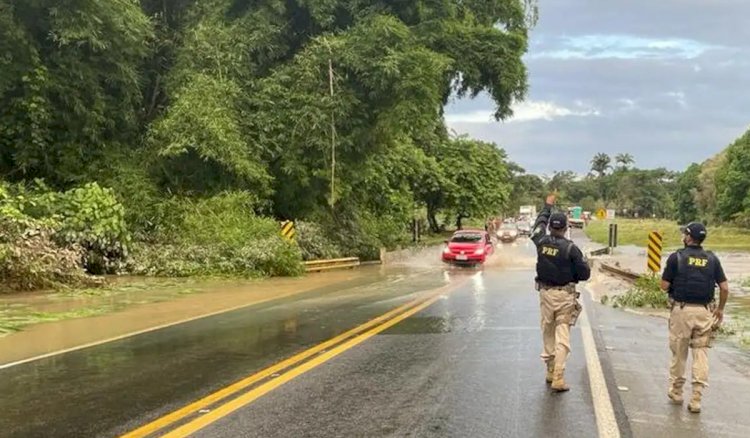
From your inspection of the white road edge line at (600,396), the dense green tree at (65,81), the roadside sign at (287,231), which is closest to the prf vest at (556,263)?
the white road edge line at (600,396)

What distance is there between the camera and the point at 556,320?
25.4 feet

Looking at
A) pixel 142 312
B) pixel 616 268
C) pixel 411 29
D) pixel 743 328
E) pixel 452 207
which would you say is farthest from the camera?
pixel 452 207

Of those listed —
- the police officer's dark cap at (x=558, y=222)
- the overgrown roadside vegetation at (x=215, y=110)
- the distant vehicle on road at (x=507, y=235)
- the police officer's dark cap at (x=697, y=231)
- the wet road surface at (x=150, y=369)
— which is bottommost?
the distant vehicle on road at (x=507, y=235)

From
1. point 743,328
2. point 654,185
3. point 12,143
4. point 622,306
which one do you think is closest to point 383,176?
point 12,143

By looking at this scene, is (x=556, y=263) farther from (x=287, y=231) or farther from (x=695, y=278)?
(x=287, y=231)

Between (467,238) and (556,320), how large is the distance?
24722mm

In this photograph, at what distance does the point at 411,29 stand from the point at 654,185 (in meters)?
144

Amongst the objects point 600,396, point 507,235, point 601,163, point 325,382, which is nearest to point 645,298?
point 600,396

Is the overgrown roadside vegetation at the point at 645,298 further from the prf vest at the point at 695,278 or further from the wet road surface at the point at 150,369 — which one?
the prf vest at the point at 695,278

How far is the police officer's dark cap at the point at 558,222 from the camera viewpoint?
7812mm

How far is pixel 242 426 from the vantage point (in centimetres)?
607

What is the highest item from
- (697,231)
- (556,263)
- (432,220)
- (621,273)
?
(697,231)

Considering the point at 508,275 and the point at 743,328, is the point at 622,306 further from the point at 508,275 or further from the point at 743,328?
the point at 508,275

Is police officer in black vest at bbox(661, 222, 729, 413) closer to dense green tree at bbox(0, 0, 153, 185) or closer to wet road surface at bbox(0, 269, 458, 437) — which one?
wet road surface at bbox(0, 269, 458, 437)
